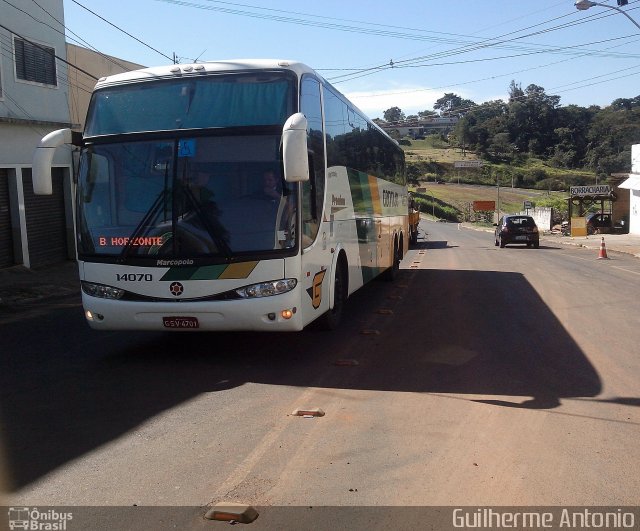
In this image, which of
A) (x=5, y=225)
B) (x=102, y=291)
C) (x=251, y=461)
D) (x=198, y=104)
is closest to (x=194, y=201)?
(x=198, y=104)

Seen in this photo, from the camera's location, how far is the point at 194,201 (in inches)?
280

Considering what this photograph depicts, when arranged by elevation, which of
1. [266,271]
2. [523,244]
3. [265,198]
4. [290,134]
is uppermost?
[290,134]

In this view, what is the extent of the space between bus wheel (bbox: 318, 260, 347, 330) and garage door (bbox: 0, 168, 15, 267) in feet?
36.4

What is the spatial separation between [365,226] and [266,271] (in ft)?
15.1

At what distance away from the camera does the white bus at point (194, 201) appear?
7.04 meters

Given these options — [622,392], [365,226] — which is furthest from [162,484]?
[365,226]

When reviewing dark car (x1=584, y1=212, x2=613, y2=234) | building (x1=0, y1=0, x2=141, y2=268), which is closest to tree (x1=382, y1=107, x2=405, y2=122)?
dark car (x1=584, y1=212, x2=613, y2=234)

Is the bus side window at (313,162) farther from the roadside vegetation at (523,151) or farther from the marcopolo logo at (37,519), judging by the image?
the roadside vegetation at (523,151)

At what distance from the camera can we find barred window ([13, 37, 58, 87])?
672 inches

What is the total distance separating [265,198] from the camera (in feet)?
23.1

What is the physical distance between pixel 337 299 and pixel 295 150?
3.13 metres

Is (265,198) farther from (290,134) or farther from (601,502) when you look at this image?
(601,502)

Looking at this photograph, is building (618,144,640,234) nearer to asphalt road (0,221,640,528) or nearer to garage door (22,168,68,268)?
asphalt road (0,221,640,528)

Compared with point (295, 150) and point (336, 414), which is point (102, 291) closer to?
point (295, 150)
